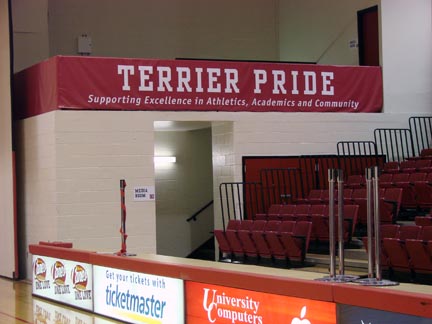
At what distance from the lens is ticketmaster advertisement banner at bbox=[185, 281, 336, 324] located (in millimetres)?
6305

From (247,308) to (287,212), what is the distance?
21.9 feet

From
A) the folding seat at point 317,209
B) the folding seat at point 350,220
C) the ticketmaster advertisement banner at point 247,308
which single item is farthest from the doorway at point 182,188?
Result: the ticketmaster advertisement banner at point 247,308

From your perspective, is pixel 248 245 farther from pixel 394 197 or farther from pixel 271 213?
pixel 394 197

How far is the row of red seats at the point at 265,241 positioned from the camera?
1205 cm

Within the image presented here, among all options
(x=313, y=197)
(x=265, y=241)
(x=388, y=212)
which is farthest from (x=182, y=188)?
(x=388, y=212)

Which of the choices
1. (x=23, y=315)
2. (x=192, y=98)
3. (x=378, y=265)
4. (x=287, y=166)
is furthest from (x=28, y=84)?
(x=378, y=265)

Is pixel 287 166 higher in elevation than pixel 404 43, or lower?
lower

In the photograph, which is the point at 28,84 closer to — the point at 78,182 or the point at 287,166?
the point at 78,182

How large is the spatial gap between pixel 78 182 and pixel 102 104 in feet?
4.45

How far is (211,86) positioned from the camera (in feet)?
48.1

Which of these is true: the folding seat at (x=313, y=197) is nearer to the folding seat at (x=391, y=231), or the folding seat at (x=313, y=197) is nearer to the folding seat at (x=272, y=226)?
the folding seat at (x=272, y=226)

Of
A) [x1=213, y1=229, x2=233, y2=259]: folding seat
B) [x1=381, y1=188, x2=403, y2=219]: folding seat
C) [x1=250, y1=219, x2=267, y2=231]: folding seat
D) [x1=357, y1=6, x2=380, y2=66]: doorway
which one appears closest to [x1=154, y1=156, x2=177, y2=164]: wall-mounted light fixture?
[x1=213, y1=229, x2=233, y2=259]: folding seat

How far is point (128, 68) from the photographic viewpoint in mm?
14195

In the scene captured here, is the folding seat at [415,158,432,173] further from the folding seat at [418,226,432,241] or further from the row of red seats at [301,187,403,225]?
the folding seat at [418,226,432,241]
